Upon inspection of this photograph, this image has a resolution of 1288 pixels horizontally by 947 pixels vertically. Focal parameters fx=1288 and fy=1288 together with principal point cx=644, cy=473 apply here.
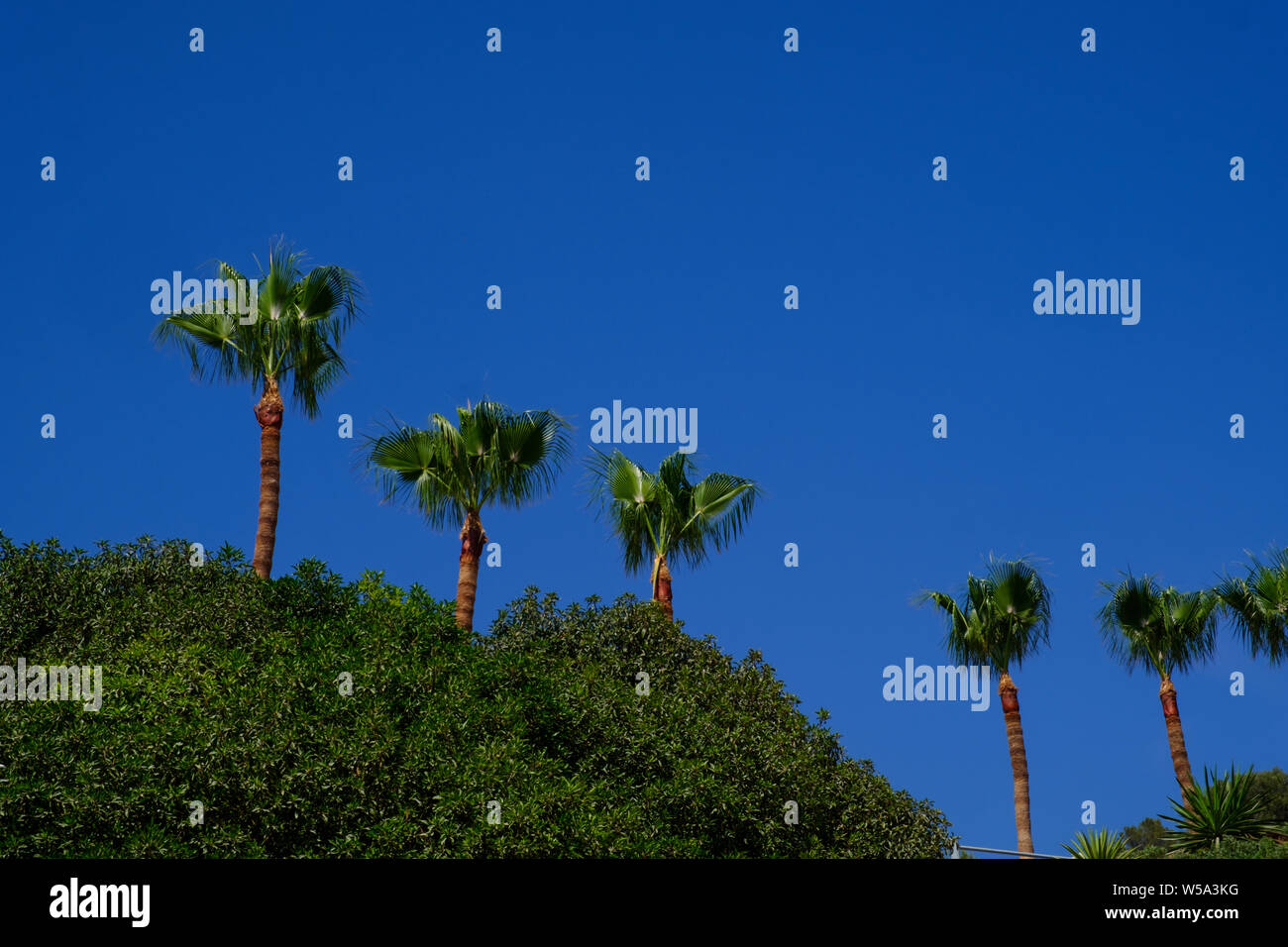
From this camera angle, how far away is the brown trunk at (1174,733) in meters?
39.6

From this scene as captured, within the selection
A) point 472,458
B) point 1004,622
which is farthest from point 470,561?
point 1004,622

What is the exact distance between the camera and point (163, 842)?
614 inches

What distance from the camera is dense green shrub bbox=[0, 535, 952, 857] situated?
650 inches

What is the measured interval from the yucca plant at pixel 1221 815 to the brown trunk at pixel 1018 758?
41.8 feet

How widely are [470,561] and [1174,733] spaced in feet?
79.2

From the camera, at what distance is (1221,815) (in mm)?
24516

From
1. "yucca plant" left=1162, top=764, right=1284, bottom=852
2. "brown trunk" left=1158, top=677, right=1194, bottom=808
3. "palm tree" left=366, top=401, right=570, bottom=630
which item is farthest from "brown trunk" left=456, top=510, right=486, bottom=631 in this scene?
"brown trunk" left=1158, top=677, right=1194, bottom=808

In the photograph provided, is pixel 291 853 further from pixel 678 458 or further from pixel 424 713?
pixel 678 458

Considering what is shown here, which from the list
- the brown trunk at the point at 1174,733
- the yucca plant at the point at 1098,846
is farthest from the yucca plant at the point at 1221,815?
the brown trunk at the point at 1174,733

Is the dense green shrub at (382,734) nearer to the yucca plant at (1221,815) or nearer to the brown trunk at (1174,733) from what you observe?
the yucca plant at (1221,815)

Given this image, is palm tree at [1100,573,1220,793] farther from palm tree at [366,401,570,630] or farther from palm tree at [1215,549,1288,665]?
palm tree at [366,401,570,630]

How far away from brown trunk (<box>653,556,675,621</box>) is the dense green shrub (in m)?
2.29
